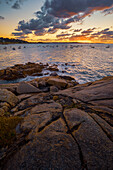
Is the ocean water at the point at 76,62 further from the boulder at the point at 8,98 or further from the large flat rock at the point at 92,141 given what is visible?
the large flat rock at the point at 92,141

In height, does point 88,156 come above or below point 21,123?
above

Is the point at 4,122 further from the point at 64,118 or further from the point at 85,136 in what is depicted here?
the point at 85,136

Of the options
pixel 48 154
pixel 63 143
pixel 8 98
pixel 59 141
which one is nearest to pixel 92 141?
pixel 63 143

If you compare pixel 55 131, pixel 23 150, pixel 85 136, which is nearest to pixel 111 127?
pixel 85 136

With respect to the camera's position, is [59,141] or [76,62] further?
[76,62]

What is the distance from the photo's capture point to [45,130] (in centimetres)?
285

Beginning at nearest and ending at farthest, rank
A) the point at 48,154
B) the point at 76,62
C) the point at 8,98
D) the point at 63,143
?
1. the point at 48,154
2. the point at 63,143
3. the point at 8,98
4. the point at 76,62

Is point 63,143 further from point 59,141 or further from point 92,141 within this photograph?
point 92,141

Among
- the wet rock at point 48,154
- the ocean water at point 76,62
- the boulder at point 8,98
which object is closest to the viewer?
the wet rock at point 48,154

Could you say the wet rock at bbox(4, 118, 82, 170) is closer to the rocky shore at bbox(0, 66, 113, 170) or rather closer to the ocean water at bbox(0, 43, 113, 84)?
the rocky shore at bbox(0, 66, 113, 170)

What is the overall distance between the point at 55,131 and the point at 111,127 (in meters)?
1.96

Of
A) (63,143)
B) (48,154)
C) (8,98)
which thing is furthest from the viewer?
(8,98)

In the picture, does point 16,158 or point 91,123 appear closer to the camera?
point 16,158

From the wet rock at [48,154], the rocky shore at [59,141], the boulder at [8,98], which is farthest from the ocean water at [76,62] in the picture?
the wet rock at [48,154]
